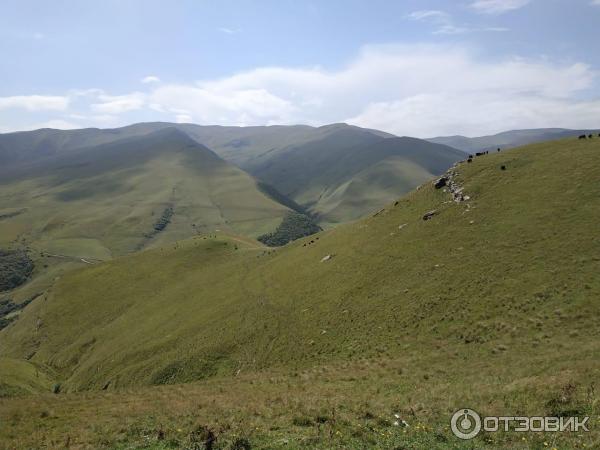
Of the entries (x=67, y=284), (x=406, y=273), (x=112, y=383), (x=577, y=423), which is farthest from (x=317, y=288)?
(x=67, y=284)

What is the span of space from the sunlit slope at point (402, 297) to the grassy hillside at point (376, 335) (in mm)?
252

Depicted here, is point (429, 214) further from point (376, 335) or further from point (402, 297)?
point (376, 335)

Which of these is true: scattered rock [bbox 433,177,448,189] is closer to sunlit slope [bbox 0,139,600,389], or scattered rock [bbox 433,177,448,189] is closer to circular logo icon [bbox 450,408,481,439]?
sunlit slope [bbox 0,139,600,389]

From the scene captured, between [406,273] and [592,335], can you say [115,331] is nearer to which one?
[406,273]

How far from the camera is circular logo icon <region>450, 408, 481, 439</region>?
18.2 m

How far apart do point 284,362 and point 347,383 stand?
42.8 feet

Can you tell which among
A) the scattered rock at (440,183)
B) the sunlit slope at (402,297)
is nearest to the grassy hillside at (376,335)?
the sunlit slope at (402,297)

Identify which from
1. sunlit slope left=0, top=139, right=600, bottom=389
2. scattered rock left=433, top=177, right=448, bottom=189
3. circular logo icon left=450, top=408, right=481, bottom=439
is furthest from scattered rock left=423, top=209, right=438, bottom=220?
circular logo icon left=450, top=408, right=481, bottom=439

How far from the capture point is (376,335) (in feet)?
140

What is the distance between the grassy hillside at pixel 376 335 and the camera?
21.9 m

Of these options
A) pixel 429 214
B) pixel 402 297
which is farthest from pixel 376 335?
pixel 429 214

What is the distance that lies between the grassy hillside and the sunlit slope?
25 centimetres

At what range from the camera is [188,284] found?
91875 millimetres

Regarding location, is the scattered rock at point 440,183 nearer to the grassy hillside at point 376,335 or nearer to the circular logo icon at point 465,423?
the grassy hillside at point 376,335
